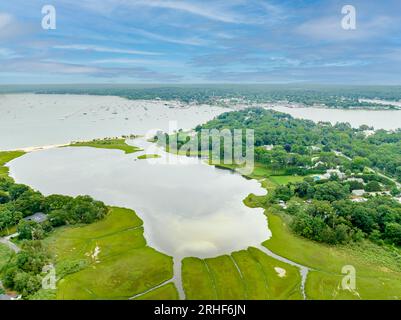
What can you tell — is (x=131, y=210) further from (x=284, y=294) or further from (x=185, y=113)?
(x=185, y=113)

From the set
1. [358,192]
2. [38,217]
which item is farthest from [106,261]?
[358,192]

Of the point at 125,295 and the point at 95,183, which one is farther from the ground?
the point at 95,183

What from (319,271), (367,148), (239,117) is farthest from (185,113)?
(319,271)

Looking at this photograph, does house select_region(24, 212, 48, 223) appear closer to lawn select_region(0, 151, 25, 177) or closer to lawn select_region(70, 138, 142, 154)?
lawn select_region(0, 151, 25, 177)

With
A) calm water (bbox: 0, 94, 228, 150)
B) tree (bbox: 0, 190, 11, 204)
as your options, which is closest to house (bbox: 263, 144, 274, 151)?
calm water (bbox: 0, 94, 228, 150)
